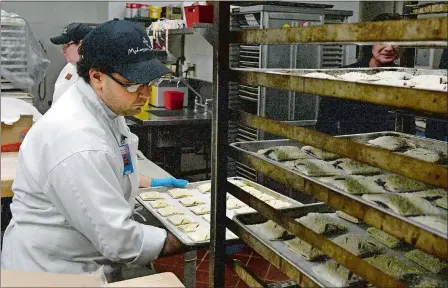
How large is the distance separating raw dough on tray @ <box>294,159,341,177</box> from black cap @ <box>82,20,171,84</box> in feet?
2.35

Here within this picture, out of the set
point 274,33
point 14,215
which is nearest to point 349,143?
point 274,33

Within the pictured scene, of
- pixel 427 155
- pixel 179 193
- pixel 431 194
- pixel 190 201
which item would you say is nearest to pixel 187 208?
pixel 190 201

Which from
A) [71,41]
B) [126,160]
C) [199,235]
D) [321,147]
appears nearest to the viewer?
[321,147]

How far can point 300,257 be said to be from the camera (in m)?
1.46

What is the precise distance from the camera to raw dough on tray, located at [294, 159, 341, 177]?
1562 mm

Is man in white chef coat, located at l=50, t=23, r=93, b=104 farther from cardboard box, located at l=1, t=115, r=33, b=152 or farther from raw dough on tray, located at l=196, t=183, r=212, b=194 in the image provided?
raw dough on tray, located at l=196, t=183, r=212, b=194

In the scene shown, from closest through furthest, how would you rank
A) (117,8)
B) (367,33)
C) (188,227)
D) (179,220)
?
1. (367,33)
2. (188,227)
3. (179,220)
4. (117,8)

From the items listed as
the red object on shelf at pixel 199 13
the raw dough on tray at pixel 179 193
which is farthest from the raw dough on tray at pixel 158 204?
the red object on shelf at pixel 199 13

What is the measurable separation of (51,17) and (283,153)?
236 inches

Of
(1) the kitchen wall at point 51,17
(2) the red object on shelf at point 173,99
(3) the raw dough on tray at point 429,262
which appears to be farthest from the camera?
(1) the kitchen wall at point 51,17

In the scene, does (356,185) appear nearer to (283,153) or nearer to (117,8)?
(283,153)

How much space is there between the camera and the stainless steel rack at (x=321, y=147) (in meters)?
0.89

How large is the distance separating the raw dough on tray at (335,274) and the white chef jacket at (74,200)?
83cm

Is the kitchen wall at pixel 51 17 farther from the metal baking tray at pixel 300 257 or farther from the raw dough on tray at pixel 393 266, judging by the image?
the raw dough on tray at pixel 393 266
